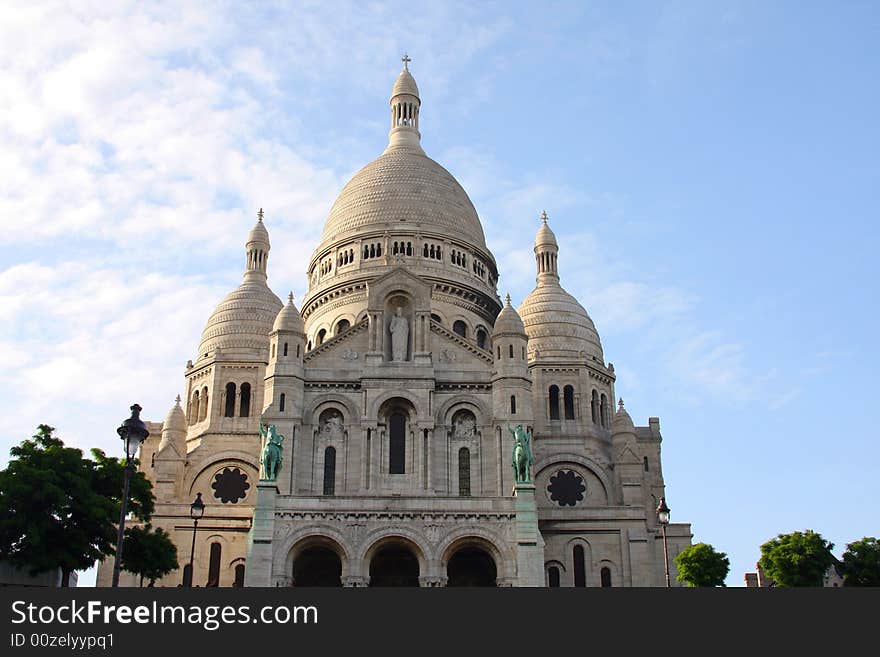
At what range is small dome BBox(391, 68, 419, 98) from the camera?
85875 mm

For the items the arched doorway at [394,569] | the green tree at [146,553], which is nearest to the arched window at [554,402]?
the arched doorway at [394,569]

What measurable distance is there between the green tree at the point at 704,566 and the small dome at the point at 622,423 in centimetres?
1257

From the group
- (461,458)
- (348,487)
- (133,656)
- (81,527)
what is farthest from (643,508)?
(133,656)

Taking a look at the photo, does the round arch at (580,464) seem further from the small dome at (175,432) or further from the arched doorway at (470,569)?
the small dome at (175,432)

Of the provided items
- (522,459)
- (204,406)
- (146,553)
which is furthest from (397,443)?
(204,406)

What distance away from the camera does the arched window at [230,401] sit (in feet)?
218

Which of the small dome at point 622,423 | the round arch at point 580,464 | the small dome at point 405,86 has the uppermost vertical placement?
the small dome at point 405,86

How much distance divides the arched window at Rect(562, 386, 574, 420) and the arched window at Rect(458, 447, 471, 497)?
12314 mm

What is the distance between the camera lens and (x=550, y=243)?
76062 millimetres

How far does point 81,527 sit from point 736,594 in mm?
25968

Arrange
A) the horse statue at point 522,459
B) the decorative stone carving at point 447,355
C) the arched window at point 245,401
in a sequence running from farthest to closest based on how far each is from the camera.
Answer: the arched window at point 245,401 → the decorative stone carving at point 447,355 → the horse statue at point 522,459

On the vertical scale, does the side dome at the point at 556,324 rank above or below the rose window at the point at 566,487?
above

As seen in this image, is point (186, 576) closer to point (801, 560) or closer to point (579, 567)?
point (579, 567)

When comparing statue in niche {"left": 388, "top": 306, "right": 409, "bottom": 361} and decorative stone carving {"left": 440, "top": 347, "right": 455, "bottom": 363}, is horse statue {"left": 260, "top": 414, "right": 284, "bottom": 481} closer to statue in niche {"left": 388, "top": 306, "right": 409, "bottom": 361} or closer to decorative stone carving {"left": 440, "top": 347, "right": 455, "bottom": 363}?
statue in niche {"left": 388, "top": 306, "right": 409, "bottom": 361}
